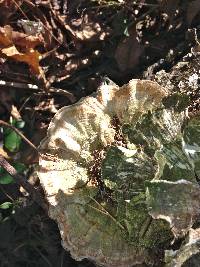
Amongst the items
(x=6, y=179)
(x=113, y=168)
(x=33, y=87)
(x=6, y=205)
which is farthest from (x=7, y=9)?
(x=113, y=168)

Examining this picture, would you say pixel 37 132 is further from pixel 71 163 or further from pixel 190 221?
pixel 190 221

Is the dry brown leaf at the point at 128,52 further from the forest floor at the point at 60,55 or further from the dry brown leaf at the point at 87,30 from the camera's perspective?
the dry brown leaf at the point at 87,30

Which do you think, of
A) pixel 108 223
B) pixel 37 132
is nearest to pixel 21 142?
pixel 37 132

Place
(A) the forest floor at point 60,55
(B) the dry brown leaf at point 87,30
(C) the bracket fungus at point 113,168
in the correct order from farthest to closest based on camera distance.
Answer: (B) the dry brown leaf at point 87,30 < (A) the forest floor at point 60,55 < (C) the bracket fungus at point 113,168

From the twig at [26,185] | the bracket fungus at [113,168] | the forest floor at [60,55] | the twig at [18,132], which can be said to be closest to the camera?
Answer: the bracket fungus at [113,168]

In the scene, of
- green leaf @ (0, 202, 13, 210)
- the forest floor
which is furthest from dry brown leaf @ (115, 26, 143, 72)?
green leaf @ (0, 202, 13, 210)

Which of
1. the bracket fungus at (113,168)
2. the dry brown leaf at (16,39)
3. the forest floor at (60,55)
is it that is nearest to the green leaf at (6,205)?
the forest floor at (60,55)

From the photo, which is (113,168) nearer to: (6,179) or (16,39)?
(6,179)
